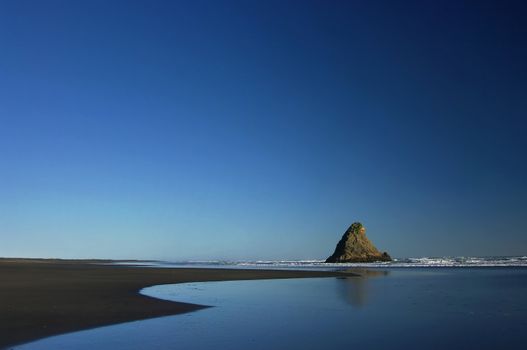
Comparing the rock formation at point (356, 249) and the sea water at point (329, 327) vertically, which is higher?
the rock formation at point (356, 249)

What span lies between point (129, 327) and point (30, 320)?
114 inches

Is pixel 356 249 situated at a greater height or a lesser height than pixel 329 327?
greater

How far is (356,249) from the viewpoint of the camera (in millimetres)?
87125

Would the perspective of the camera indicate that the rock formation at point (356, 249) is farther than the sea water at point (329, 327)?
Yes

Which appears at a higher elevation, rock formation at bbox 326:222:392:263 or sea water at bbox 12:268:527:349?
rock formation at bbox 326:222:392:263

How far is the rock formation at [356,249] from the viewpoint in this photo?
282 ft

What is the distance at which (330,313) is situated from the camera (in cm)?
1538

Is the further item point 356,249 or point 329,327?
point 356,249

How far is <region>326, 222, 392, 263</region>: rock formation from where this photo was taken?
85875mm

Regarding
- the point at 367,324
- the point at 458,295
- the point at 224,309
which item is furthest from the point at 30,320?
the point at 458,295

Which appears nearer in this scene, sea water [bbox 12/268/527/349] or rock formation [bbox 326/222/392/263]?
sea water [bbox 12/268/527/349]

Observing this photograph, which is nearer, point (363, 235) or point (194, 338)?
point (194, 338)

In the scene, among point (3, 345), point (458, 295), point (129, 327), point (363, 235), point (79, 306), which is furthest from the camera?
point (363, 235)

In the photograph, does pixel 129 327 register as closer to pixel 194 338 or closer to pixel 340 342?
pixel 194 338
